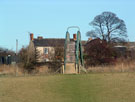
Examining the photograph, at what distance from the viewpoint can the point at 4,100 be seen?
486 inches

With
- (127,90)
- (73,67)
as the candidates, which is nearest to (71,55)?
(73,67)

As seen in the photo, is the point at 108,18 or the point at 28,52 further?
the point at 108,18

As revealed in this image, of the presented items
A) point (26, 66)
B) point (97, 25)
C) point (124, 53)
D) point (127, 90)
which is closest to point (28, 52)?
point (26, 66)

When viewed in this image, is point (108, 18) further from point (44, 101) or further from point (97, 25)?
point (44, 101)

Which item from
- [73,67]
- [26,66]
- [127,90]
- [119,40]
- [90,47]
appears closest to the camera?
[127,90]

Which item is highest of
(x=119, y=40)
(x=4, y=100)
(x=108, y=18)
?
(x=108, y=18)

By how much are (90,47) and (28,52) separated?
35.9 ft

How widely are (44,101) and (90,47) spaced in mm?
35971

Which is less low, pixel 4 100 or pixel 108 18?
pixel 108 18

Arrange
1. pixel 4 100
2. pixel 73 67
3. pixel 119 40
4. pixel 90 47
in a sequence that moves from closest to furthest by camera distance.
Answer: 1. pixel 4 100
2. pixel 73 67
3. pixel 90 47
4. pixel 119 40

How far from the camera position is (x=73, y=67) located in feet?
95.3

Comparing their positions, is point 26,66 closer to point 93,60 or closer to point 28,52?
point 28,52

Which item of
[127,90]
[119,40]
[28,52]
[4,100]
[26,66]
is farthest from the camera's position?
[119,40]

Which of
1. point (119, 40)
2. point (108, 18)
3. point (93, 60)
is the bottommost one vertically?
point (93, 60)
